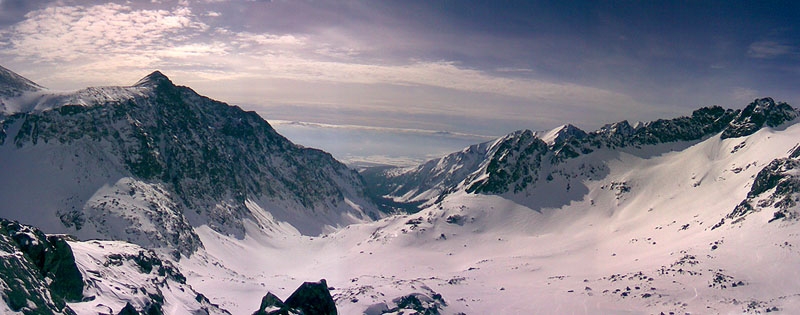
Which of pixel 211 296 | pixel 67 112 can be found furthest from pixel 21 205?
pixel 211 296

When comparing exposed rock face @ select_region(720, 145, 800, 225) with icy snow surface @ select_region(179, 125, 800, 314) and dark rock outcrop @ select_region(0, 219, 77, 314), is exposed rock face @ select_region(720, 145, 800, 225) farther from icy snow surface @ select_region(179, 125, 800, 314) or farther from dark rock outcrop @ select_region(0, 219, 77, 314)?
dark rock outcrop @ select_region(0, 219, 77, 314)

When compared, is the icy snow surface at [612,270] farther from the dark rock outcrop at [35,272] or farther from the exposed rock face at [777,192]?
the dark rock outcrop at [35,272]

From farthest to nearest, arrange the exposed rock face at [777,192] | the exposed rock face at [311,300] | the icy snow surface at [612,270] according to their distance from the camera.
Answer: the exposed rock face at [777,192] → the icy snow surface at [612,270] → the exposed rock face at [311,300]

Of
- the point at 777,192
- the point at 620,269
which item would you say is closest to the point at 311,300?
the point at 620,269

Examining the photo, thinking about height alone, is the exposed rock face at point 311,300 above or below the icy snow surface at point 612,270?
above

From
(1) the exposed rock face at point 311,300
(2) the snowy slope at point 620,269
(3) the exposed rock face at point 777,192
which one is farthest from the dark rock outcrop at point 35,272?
(3) the exposed rock face at point 777,192

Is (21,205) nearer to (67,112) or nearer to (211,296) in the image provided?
(67,112)

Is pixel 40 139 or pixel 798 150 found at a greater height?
pixel 798 150

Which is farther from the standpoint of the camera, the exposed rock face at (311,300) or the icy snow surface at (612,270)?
the icy snow surface at (612,270)

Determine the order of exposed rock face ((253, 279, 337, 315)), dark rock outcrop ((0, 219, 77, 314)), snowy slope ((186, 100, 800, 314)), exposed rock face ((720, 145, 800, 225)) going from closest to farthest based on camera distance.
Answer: dark rock outcrop ((0, 219, 77, 314)), exposed rock face ((253, 279, 337, 315)), snowy slope ((186, 100, 800, 314)), exposed rock face ((720, 145, 800, 225))

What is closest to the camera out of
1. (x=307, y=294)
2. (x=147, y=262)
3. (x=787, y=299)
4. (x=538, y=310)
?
(x=307, y=294)

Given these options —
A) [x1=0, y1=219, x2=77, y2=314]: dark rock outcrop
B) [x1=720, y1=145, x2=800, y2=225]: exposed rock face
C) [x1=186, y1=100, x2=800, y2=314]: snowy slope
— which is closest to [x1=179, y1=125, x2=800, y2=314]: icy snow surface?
[x1=186, y1=100, x2=800, y2=314]: snowy slope
